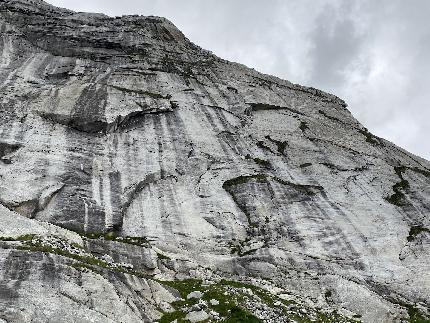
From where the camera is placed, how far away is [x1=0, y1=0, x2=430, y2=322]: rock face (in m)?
24.3

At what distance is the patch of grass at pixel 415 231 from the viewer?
121 feet

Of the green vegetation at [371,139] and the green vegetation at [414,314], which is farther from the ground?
the green vegetation at [371,139]

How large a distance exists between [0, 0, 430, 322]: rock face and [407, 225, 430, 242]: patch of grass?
0.19m

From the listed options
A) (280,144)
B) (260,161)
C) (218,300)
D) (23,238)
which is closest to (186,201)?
(260,161)

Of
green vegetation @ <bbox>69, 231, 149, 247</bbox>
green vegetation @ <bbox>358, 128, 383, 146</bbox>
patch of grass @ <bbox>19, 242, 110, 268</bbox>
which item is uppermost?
green vegetation @ <bbox>358, 128, 383, 146</bbox>

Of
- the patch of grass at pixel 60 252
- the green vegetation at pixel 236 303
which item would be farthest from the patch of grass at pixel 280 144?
the patch of grass at pixel 60 252

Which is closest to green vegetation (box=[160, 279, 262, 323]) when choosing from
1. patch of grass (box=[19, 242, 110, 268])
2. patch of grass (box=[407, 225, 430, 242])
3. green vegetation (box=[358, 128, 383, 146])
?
patch of grass (box=[19, 242, 110, 268])

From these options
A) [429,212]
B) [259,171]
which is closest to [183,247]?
[259,171]

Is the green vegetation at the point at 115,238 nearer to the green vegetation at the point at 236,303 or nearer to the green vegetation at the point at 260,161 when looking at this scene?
the green vegetation at the point at 236,303

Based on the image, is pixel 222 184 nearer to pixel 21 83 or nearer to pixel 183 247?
pixel 183 247

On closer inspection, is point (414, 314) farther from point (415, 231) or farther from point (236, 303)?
point (236, 303)

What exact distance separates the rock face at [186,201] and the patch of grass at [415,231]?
0.61 feet

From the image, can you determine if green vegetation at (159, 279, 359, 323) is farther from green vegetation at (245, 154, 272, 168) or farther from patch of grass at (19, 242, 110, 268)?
green vegetation at (245, 154, 272, 168)

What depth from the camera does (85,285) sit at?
22.1 m
